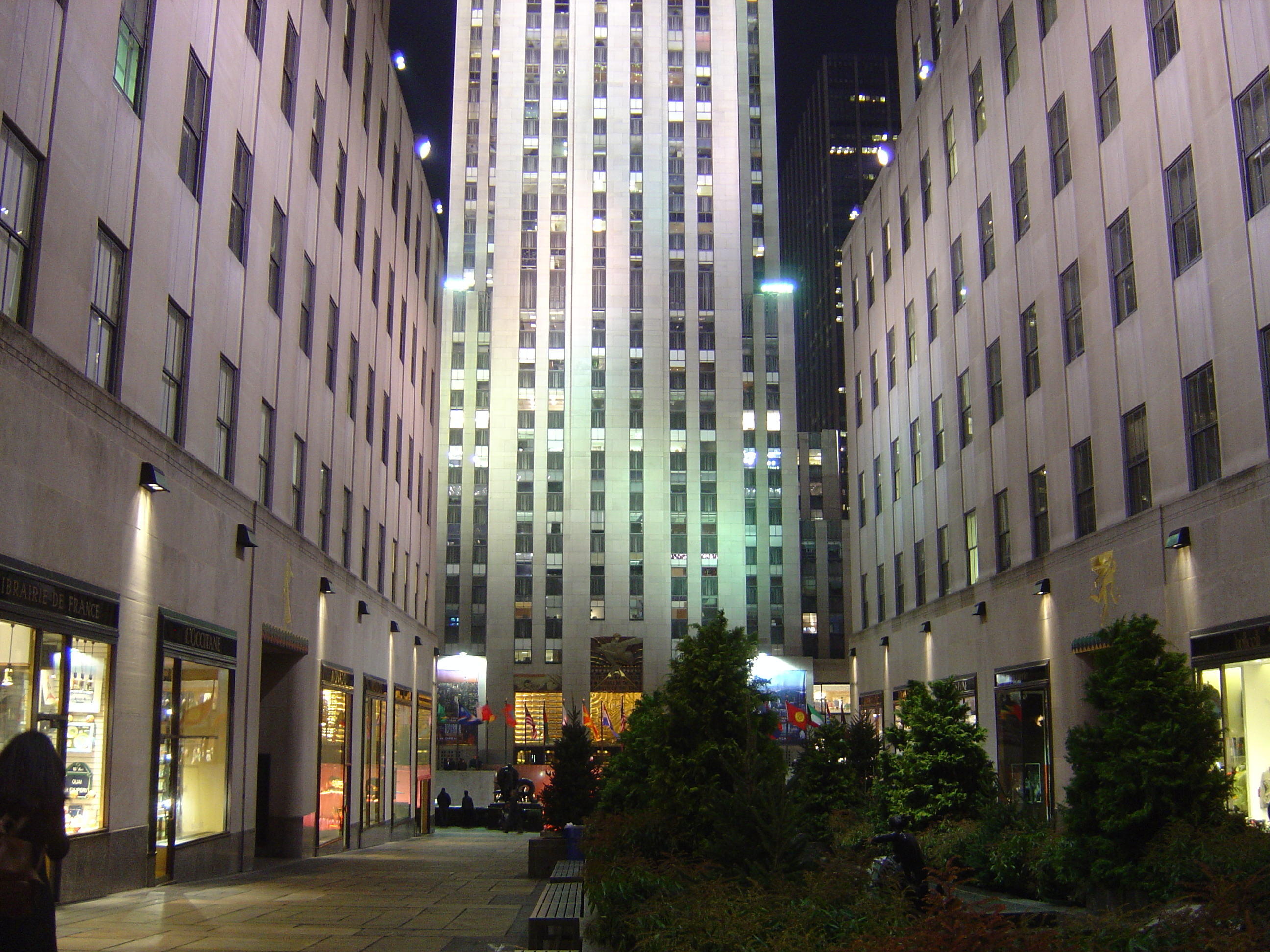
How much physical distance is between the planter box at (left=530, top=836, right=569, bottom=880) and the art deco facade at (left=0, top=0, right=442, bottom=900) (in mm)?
5883

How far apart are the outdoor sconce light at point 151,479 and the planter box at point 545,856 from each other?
955 centimetres

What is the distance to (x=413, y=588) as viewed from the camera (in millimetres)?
49094

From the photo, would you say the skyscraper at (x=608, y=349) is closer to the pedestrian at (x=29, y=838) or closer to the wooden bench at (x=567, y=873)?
the wooden bench at (x=567, y=873)

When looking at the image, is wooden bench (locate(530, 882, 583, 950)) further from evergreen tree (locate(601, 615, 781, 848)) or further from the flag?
the flag

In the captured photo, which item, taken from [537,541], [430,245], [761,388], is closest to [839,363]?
[761,388]

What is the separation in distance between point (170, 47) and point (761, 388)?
86.1 m

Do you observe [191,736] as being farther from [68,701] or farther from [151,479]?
[68,701]

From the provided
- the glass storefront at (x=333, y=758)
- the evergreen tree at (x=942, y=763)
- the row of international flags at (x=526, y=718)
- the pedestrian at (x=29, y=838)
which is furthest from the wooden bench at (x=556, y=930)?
the row of international flags at (x=526, y=718)

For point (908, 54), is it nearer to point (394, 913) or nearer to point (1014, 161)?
point (1014, 161)

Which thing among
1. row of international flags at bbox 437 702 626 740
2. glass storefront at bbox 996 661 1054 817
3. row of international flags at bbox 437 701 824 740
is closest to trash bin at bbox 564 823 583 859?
glass storefront at bbox 996 661 1054 817

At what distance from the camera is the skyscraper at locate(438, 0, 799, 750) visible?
98750mm

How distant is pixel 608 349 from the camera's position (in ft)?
332

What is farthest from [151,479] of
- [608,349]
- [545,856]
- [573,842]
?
[608,349]

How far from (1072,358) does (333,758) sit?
21.1 meters
